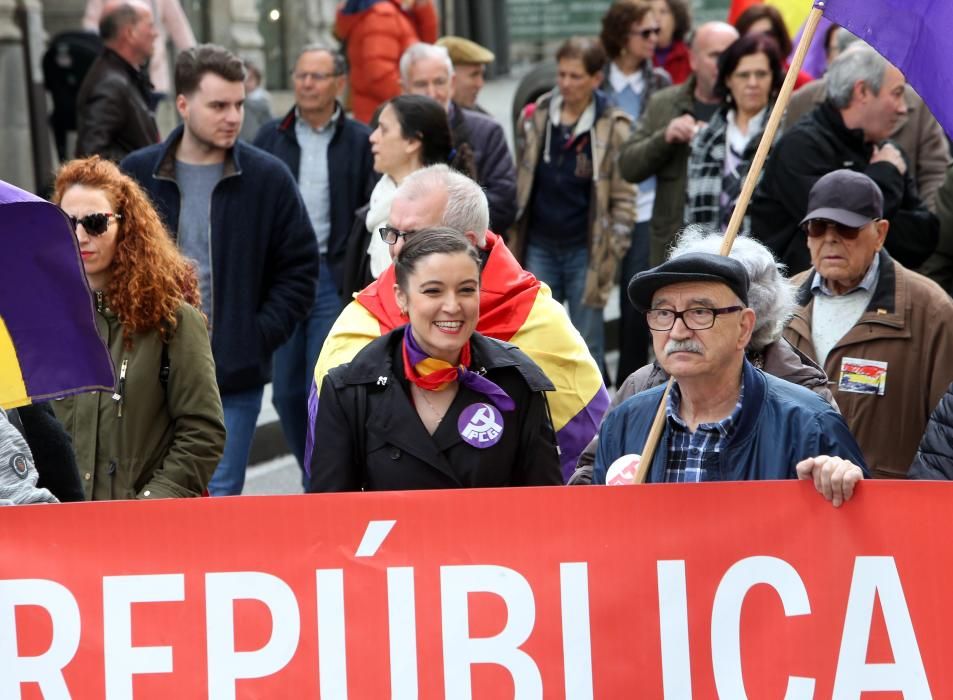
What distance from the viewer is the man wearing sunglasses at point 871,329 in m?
6.30

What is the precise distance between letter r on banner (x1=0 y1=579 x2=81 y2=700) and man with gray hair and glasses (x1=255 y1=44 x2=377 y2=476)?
4083mm

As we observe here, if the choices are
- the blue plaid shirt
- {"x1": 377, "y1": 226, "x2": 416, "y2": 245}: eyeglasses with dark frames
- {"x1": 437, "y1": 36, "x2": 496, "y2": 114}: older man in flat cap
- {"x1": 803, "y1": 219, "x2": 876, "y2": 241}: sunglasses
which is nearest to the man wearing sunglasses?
{"x1": 803, "y1": 219, "x2": 876, "y2": 241}: sunglasses

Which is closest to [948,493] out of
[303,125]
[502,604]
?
[502,604]

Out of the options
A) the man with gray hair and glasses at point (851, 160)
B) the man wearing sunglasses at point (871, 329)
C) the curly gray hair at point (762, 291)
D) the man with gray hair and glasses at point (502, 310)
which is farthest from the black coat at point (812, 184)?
the curly gray hair at point (762, 291)

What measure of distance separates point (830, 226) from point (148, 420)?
2.32 meters

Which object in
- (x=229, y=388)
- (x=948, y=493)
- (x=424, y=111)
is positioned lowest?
(x=229, y=388)

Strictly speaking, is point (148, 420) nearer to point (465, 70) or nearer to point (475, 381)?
point (475, 381)

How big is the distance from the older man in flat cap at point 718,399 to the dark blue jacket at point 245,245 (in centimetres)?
322

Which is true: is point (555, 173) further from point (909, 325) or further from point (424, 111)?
point (909, 325)

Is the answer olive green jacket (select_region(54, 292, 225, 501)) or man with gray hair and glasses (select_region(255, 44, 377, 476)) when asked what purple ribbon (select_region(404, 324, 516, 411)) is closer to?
olive green jacket (select_region(54, 292, 225, 501))

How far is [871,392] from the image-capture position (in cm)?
632

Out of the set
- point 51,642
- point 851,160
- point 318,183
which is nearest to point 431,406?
point 51,642

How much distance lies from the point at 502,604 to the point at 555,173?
6155 mm

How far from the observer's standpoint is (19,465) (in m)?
4.73
